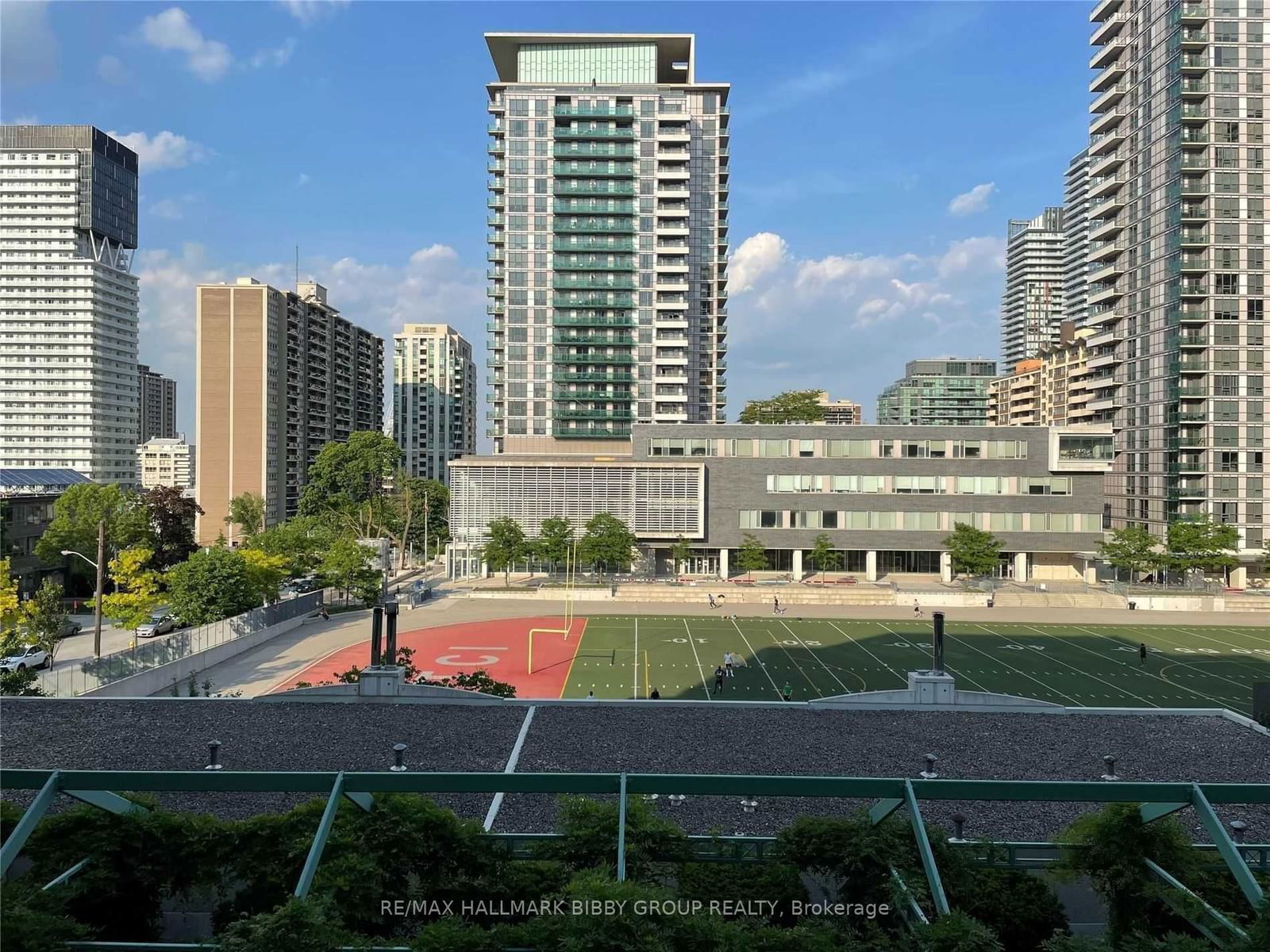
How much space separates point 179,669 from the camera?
3691cm

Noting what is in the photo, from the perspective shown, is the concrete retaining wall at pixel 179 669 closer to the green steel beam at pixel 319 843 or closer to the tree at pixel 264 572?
the tree at pixel 264 572

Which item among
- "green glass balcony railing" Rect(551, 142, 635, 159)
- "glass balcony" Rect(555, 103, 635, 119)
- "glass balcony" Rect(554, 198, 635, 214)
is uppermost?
"glass balcony" Rect(555, 103, 635, 119)

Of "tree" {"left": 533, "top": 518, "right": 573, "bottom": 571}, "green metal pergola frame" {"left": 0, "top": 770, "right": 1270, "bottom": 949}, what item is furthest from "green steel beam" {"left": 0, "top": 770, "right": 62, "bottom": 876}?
"tree" {"left": 533, "top": 518, "right": 573, "bottom": 571}

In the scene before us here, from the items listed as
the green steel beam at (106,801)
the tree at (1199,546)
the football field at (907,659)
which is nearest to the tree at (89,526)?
the football field at (907,659)

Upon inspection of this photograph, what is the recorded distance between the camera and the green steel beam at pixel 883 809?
11055mm

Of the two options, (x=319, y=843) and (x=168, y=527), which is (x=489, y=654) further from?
(x=168, y=527)

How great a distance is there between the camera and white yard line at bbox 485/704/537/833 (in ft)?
49.7

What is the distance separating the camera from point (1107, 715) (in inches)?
884

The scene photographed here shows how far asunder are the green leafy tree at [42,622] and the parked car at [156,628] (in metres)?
Result: 5.30

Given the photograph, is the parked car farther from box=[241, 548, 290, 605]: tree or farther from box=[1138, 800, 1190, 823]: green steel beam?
box=[1138, 800, 1190, 823]: green steel beam

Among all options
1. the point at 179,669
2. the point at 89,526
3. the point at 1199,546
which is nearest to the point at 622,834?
Result: the point at 179,669

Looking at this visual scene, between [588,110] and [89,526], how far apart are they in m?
69.3

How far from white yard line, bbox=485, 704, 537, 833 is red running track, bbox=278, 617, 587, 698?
43.2ft

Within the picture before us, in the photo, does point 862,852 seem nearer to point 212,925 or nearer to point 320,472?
point 212,925
